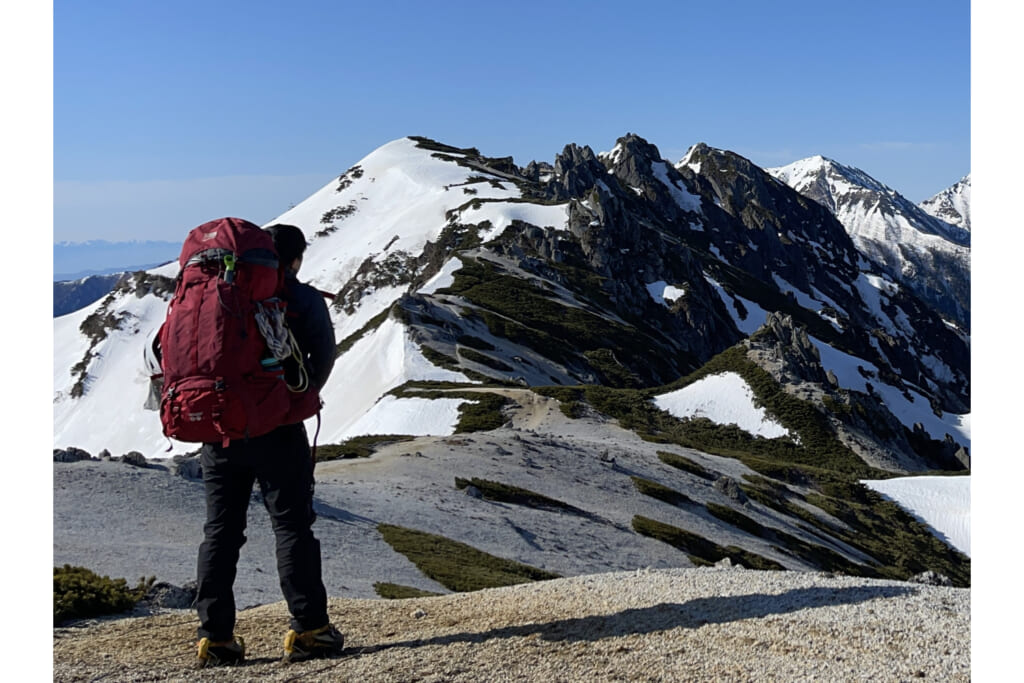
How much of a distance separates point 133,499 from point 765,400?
223 ft

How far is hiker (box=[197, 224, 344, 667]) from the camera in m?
8.96

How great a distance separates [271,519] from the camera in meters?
9.22

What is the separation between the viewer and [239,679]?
877 cm

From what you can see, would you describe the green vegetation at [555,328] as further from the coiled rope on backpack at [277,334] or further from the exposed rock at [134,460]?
the coiled rope on backpack at [277,334]

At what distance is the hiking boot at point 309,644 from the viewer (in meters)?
9.20

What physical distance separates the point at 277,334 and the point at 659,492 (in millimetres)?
39254

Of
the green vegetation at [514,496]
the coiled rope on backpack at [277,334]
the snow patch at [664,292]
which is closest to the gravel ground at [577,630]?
the coiled rope on backpack at [277,334]

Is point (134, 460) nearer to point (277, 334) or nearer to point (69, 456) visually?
point (69, 456)

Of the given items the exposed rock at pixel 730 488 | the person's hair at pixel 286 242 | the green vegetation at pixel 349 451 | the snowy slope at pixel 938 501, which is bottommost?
the snowy slope at pixel 938 501

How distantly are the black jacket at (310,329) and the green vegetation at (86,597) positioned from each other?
681 centimetres

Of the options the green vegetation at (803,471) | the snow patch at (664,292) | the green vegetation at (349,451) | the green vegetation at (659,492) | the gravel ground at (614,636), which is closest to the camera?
the gravel ground at (614,636)

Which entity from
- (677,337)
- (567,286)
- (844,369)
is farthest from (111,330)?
(844,369)
